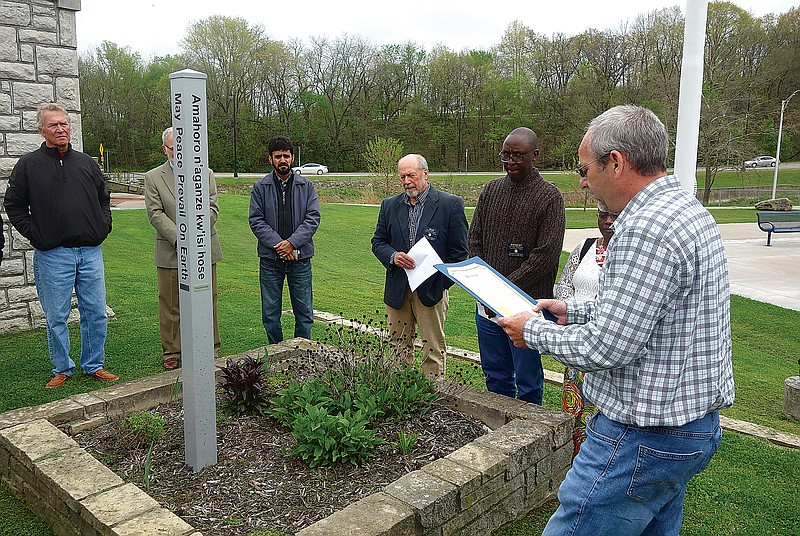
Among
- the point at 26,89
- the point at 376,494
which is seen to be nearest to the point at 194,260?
the point at 376,494

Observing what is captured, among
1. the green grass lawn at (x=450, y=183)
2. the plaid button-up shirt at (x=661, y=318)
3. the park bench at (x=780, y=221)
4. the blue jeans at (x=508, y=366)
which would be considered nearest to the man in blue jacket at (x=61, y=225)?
the blue jeans at (x=508, y=366)

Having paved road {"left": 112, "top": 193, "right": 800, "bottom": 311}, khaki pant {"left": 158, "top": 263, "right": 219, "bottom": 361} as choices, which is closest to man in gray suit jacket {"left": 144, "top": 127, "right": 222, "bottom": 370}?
khaki pant {"left": 158, "top": 263, "right": 219, "bottom": 361}

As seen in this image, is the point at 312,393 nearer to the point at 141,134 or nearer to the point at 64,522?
the point at 64,522

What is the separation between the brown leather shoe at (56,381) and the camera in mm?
5113

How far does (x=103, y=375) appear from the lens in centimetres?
529

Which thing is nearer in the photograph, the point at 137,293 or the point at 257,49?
the point at 137,293

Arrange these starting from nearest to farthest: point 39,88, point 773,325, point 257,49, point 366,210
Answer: point 39,88
point 773,325
point 366,210
point 257,49

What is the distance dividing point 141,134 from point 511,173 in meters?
49.8

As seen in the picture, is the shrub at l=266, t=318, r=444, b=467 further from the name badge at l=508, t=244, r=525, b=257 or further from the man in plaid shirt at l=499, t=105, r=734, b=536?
the man in plaid shirt at l=499, t=105, r=734, b=536

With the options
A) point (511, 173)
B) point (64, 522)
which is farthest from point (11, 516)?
point (511, 173)

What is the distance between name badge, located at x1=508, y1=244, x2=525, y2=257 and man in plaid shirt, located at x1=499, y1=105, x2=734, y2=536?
2206 mm

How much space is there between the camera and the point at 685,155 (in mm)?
4461

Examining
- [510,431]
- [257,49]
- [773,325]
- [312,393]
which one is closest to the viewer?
[510,431]

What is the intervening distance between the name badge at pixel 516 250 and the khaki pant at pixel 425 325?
36.6 inches
